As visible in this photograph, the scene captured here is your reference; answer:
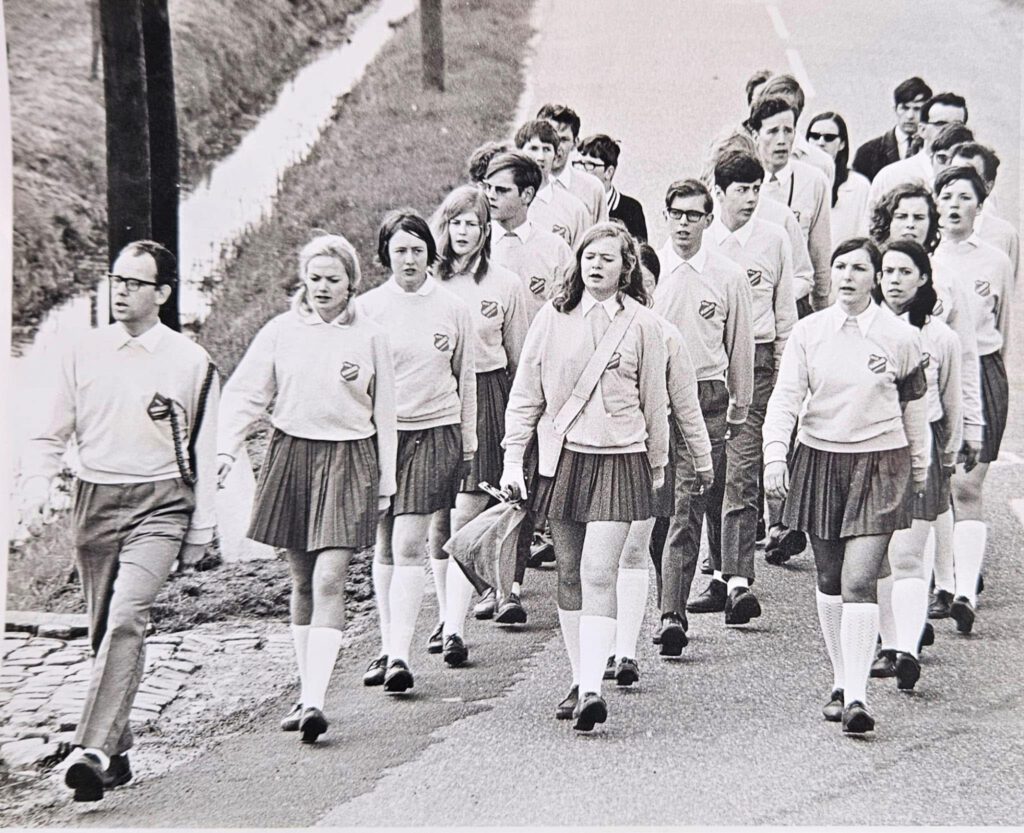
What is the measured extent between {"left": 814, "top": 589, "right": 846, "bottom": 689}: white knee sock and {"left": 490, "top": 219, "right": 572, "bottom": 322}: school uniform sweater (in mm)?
1321

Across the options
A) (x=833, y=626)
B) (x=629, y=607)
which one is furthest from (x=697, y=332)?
(x=833, y=626)

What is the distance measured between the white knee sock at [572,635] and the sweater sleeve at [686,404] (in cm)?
59

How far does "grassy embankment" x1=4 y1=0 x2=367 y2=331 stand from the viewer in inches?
195

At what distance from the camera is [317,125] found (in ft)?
17.2

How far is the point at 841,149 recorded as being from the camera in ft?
17.1

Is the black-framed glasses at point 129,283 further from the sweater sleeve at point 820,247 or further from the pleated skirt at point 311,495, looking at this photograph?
the sweater sleeve at point 820,247

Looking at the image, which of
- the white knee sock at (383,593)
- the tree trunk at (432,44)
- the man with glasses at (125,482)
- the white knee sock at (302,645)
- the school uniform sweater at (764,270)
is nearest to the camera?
the man with glasses at (125,482)

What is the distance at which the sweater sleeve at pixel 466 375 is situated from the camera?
492 centimetres

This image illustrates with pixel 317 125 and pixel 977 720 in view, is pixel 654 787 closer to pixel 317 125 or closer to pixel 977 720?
pixel 977 720

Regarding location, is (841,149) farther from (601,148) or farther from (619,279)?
(619,279)

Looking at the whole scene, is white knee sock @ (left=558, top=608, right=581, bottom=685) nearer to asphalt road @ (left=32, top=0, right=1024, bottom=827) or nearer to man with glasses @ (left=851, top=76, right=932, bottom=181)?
asphalt road @ (left=32, top=0, right=1024, bottom=827)

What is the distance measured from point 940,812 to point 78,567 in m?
2.61

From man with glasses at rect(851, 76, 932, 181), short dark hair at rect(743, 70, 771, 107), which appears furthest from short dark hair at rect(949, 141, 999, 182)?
short dark hair at rect(743, 70, 771, 107)

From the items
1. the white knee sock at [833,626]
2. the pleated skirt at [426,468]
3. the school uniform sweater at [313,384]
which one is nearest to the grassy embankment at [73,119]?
the school uniform sweater at [313,384]
